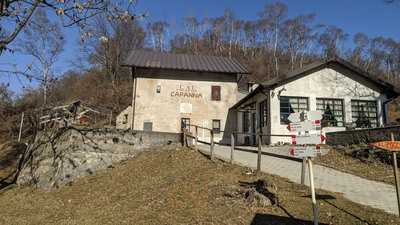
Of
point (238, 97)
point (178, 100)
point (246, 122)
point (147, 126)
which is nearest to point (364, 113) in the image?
point (246, 122)

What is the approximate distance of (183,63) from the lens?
2928cm

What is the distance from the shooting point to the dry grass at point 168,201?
720 centimetres

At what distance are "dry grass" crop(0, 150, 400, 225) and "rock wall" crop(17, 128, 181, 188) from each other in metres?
0.70

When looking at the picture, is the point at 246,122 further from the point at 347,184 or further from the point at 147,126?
the point at 347,184

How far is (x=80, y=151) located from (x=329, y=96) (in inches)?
600

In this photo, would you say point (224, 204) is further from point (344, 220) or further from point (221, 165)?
point (221, 165)

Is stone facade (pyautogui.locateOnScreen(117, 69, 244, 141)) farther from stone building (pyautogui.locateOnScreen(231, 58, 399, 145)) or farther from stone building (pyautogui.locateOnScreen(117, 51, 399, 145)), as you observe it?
stone building (pyautogui.locateOnScreen(231, 58, 399, 145))

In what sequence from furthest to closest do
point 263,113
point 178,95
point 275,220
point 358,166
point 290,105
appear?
point 178,95
point 263,113
point 290,105
point 358,166
point 275,220

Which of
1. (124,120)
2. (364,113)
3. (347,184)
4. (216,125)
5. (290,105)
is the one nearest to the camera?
(347,184)

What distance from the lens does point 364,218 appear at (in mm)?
6773

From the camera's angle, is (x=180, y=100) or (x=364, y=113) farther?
(x=180, y=100)

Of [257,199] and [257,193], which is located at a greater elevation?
[257,193]

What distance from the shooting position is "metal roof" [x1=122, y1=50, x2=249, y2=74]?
90.3 ft

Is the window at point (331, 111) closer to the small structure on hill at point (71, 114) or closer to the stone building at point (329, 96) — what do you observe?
the stone building at point (329, 96)
